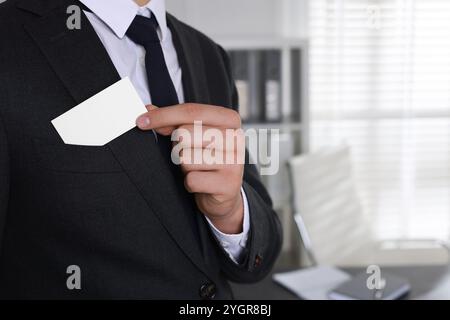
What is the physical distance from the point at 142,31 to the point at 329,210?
185cm

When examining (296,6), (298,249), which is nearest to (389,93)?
(296,6)

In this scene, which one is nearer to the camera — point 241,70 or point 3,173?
point 3,173

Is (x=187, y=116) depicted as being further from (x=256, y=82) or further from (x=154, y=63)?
(x=256, y=82)

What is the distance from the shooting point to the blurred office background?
9.85ft

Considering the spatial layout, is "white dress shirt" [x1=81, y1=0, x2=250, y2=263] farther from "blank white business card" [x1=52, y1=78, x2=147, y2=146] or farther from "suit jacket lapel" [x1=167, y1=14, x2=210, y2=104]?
"blank white business card" [x1=52, y1=78, x2=147, y2=146]

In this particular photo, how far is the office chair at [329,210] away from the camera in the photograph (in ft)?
8.52

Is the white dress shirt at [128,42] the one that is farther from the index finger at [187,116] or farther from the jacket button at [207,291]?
the index finger at [187,116]

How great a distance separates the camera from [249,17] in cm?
329

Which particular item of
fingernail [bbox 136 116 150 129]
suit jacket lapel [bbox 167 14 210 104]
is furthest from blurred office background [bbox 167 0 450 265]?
fingernail [bbox 136 116 150 129]

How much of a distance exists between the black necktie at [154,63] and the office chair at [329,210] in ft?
5.33

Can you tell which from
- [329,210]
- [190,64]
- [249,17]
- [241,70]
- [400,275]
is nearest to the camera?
[190,64]

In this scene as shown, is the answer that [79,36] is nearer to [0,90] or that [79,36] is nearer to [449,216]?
[0,90]

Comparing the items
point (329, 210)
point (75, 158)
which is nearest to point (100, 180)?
point (75, 158)
